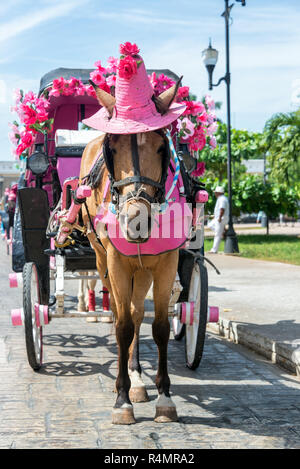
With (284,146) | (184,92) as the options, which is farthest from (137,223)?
(284,146)

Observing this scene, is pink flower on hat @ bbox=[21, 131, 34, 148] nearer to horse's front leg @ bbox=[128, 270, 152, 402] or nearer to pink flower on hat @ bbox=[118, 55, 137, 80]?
horse's front leg @ bbox=[128, 270, 152, 402]

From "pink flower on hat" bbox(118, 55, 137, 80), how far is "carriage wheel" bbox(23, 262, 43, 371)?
8.63ft

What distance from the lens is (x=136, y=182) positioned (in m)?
4.02

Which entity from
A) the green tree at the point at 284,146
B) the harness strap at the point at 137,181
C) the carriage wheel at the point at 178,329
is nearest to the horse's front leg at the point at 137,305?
the harness strap at the point at 137,181

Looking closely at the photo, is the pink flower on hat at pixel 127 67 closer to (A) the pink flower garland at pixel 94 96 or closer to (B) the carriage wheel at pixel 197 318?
(A) the pink flower garland at pixel 94 96

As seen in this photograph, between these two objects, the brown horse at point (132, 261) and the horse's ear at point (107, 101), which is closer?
the brown horse at point (132, 261)

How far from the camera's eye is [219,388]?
537 centimetres

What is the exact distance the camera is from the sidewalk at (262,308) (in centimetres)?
664

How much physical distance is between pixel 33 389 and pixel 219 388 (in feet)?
5.30

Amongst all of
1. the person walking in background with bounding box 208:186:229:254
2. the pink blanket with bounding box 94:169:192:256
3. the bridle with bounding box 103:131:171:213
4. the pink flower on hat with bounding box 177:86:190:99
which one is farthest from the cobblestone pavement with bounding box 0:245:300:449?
the person walking in background with bounding box 208:186:229:254

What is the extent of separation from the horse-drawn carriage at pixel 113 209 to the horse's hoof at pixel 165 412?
0.01 m

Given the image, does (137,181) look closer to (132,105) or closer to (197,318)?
(132,105)

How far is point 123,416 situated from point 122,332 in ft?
2.11

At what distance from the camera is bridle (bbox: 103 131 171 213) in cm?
400
